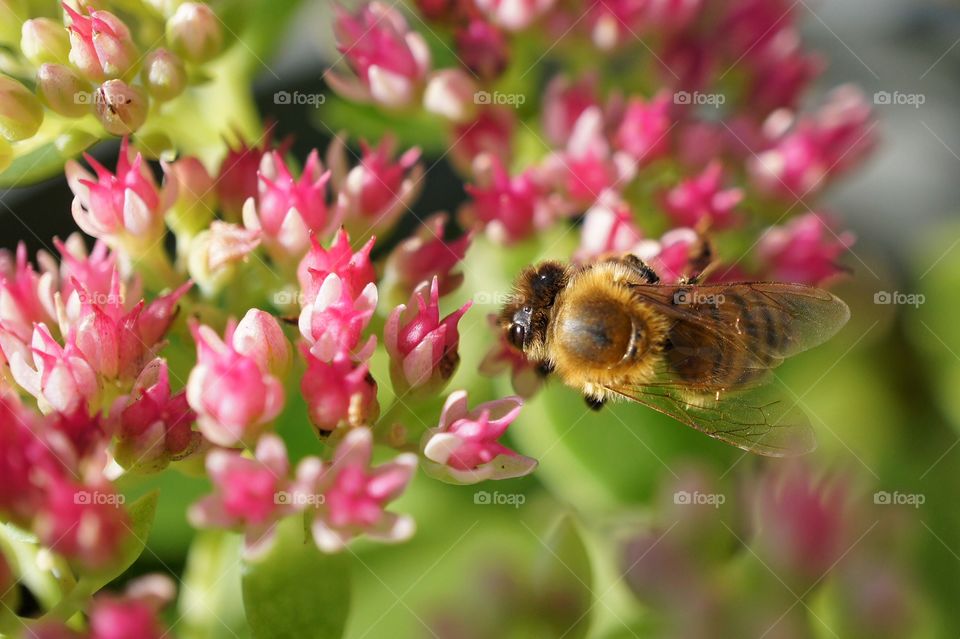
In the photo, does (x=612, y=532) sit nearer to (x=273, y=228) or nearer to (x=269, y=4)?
(x=273, y=228)

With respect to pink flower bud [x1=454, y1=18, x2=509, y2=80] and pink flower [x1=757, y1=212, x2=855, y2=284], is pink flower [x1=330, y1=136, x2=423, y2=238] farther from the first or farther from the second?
pink flower [x1=757, y1=212, x2=855, y2=284]

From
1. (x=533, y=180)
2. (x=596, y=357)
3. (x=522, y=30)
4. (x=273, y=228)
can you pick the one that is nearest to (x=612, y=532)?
(x=596, y=357)

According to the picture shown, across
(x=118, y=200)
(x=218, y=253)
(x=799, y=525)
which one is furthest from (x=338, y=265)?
(x=799, y=525)

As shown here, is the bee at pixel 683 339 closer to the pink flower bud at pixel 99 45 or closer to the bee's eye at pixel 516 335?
the bee's eye at pixel 516 335

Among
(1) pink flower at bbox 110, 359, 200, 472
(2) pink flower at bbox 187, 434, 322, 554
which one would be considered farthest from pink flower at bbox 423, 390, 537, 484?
(1) pink flower at bbox 110, 359, 200, 472

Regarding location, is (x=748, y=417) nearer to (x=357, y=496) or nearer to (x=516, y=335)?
(x=516, y=335)

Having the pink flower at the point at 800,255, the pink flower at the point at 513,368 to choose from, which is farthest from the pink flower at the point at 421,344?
the pink flower at the point at 800,255
